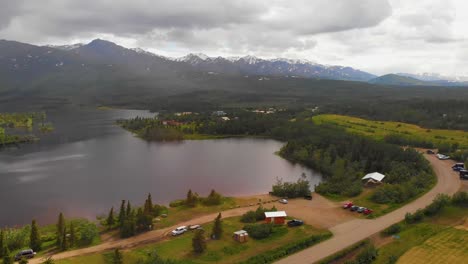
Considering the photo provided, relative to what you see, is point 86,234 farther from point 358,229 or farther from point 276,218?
point 358,229

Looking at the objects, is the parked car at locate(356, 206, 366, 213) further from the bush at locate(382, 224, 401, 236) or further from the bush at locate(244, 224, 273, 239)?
the bush at locate(244, 224, 273, 239)

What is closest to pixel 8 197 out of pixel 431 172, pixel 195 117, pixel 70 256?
pixel 70 256

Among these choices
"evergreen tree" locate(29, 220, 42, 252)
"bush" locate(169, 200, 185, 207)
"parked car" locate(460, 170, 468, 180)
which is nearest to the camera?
"evergreen tree" locate(29, 220, 42, 252)

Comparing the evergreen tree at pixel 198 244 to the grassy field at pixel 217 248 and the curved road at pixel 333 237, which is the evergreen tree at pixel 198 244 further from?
the curved road at pixel 333 237

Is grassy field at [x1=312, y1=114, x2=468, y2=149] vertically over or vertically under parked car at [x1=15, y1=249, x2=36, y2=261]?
over

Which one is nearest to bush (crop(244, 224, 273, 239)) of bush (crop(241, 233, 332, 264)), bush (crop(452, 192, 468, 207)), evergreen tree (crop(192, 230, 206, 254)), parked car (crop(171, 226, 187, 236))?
bush (crop(241, 233, 332, 264))

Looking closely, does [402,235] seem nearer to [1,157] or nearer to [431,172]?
[431,172]
